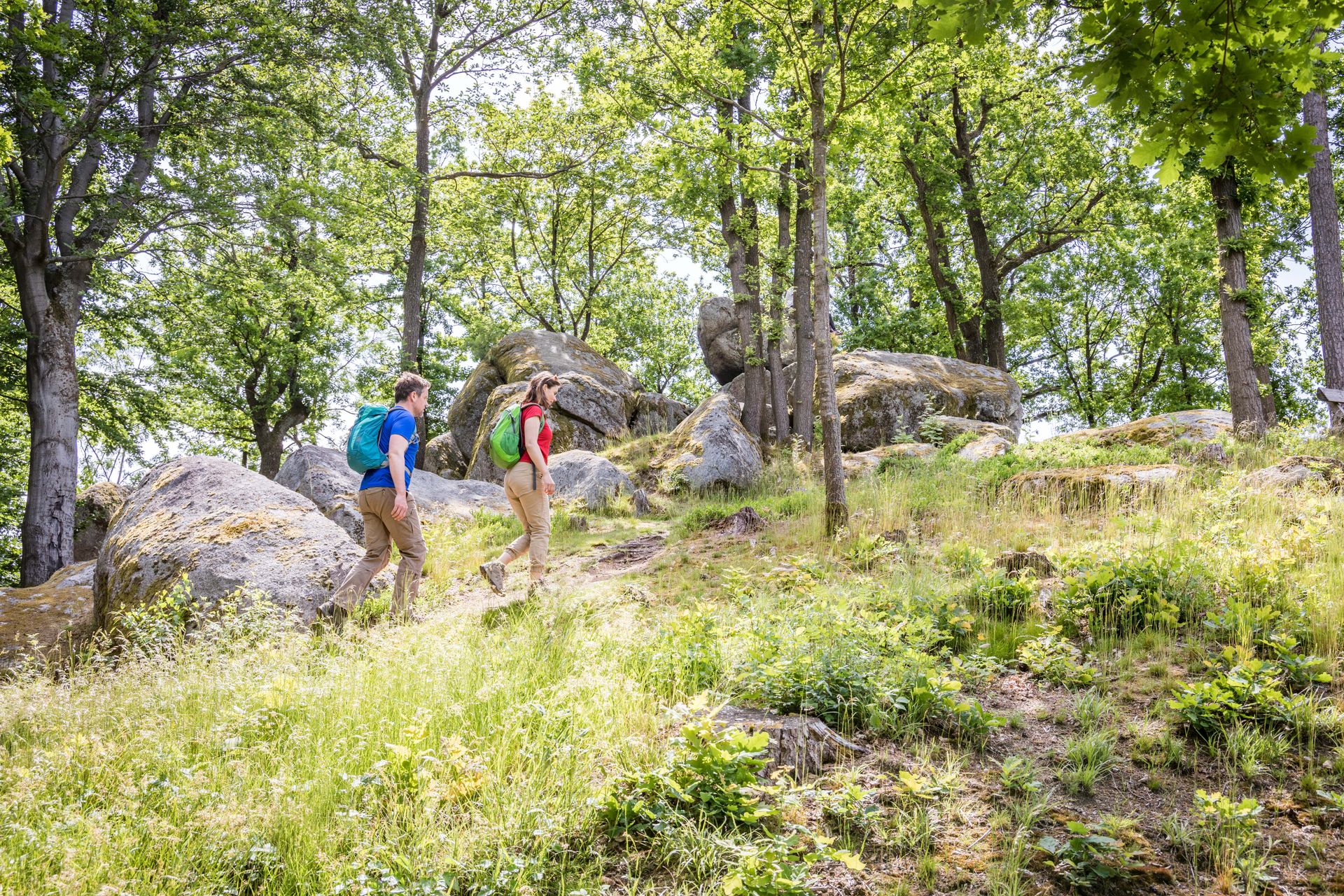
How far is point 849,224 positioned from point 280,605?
24.4 m

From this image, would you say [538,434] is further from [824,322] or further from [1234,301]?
[1234,301]

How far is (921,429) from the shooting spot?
46.6ft

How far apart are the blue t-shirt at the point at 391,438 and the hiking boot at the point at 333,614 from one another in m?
1.03

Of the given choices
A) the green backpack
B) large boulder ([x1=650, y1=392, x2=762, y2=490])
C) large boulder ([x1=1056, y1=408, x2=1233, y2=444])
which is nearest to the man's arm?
the green backpack

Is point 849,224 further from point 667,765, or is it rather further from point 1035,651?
point 667,765

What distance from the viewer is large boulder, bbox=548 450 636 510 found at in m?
12.7

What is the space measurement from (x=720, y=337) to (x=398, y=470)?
20.1 metres

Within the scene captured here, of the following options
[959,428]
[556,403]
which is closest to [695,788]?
[959,428]

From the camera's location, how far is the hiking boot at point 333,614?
6207 mm

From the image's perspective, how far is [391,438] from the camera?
6320 mm

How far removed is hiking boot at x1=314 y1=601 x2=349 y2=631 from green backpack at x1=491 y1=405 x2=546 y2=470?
6.11 ft

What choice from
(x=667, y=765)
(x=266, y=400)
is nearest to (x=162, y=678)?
(x=667, y=765)

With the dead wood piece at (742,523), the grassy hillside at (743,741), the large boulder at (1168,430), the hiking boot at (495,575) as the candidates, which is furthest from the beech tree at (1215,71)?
the large boulder at (1168,430)

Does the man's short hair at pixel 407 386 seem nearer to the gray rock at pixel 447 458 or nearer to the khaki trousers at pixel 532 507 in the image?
the khaki trousers at pixel 532 507
